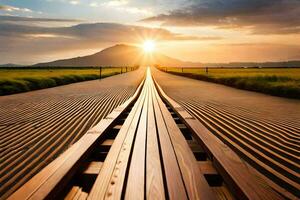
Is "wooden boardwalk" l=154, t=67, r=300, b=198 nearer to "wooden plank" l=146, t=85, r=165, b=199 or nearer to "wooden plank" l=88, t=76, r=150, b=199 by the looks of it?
"wooden plank" l=146, t=85, r=165, b=199

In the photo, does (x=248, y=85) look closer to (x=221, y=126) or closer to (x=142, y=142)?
(x=221, y=126)

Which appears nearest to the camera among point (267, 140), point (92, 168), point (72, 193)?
point (72, 193)

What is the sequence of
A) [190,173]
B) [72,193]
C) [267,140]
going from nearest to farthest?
[72,193], [190,173], [267,140]

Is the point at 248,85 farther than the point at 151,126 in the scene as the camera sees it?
Yes

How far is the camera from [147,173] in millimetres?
2176

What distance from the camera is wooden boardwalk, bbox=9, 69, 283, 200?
1.82 meters

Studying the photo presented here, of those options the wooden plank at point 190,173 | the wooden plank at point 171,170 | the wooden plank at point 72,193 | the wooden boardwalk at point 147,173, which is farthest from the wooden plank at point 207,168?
the wooden plank at point 72,193

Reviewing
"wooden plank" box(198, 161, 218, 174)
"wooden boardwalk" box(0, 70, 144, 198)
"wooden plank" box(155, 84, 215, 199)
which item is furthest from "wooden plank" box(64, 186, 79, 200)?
"wooden plank" box(198, 161, 218, 174)

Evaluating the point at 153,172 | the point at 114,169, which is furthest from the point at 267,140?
the point at 114,169

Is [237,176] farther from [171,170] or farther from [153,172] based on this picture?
[153,172]

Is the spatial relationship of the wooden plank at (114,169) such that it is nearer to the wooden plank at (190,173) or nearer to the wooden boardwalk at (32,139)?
the wooden plank at (190,173)

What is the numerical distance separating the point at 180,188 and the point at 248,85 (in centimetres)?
1291

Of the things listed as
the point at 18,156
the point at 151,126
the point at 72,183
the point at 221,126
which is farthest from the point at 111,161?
the point at 221,126

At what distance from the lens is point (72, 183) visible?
2.20 meters
